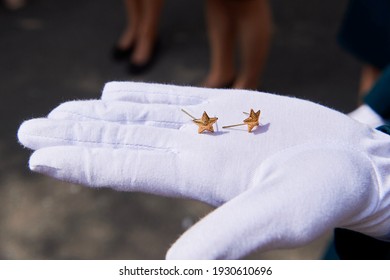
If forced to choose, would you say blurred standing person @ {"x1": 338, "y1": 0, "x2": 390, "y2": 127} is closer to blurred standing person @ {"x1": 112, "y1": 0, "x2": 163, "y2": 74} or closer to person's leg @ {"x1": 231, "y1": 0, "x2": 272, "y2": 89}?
person's leg @ {"x1": 231, "y1": 0, "x2": 272, "y2": 89}

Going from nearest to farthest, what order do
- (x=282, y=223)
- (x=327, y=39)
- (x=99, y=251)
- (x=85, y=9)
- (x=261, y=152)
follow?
1. (x=282, y=223)
2. (x=261, y=152)
3. (x=99, y=251)
4. (x=327, y=39)
5. (x=85, y=9)

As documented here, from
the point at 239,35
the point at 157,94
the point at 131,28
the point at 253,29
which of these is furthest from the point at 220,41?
the point at 157,94

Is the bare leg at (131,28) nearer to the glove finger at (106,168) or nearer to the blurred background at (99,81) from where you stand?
the blurred background at (99,81)

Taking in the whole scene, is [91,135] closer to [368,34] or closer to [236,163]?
[236,163]


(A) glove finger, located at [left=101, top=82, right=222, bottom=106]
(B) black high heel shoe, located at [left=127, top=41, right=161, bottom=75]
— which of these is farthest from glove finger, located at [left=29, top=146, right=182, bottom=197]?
(B) black high heel shoe, located at [left=127, top=41, right=161, bottom=75]

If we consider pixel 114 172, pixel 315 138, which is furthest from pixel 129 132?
pixel 315 138
